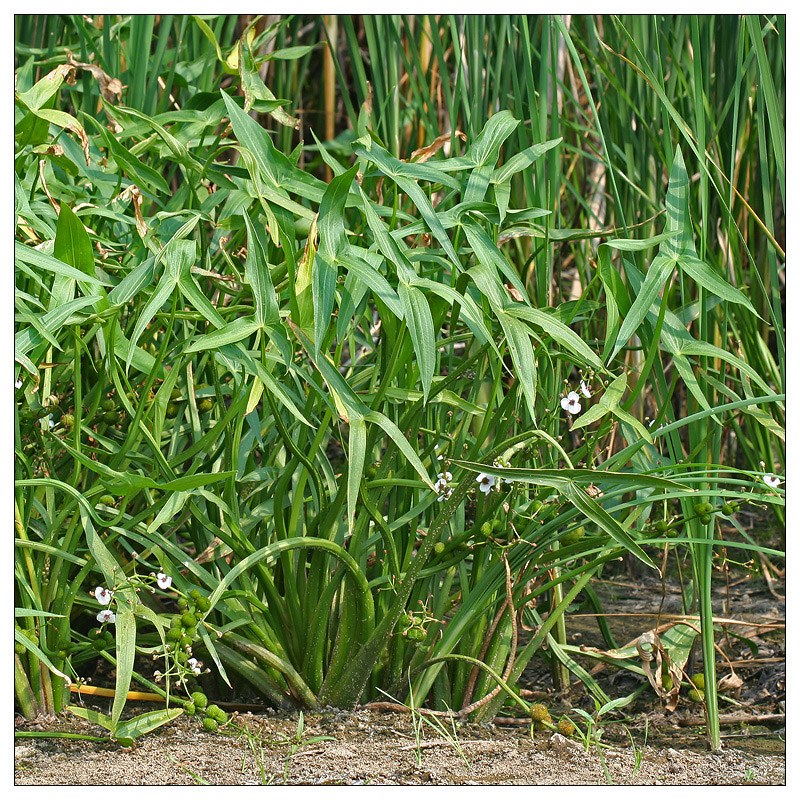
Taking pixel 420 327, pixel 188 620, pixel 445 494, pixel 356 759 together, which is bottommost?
pixel 356 759

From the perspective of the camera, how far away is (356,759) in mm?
787

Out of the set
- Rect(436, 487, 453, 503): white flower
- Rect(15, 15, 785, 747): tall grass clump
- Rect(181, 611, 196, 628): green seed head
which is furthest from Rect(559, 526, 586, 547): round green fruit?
Rect(181, 611, 196, 628): green seed head

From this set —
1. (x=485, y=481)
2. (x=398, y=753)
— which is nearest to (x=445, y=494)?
(x=485, y=481)

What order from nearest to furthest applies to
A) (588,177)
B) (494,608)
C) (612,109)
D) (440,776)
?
(440,776), (494,608), (612,109), (588,177)

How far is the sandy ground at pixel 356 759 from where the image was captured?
2.50 feet

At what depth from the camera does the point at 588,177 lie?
1584mm

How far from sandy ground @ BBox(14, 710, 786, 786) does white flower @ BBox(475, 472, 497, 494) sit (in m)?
0.27

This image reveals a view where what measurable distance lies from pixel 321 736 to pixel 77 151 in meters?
0.75

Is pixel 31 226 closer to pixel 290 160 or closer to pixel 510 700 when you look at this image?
pixel 290 160

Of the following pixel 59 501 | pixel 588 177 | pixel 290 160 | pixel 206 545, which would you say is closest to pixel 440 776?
pixel 206 545

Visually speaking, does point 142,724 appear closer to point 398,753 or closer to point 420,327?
point 398,753

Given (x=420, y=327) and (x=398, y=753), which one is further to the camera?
(x=398, y=753)

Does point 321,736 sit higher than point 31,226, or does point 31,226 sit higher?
point 31,226

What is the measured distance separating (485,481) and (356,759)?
12.2 inches
